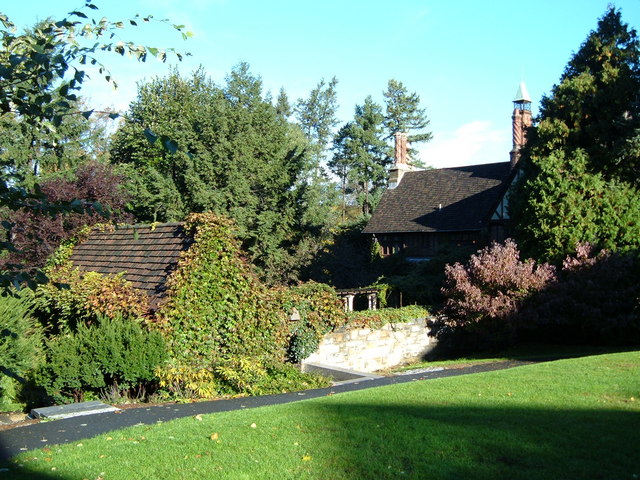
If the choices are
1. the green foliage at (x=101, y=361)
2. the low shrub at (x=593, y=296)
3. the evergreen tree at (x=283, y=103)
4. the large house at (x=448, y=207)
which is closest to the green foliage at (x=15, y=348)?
the green foliage at (x=101, y=361)

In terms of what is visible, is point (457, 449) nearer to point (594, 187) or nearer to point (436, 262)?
point (594, 187)

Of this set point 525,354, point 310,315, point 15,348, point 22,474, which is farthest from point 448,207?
point 22,474

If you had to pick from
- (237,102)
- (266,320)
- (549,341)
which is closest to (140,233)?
(266,320)

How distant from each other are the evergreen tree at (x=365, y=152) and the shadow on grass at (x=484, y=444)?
52.5 m

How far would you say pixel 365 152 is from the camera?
200 ft

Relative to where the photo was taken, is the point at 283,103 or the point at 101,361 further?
the point at 283,103

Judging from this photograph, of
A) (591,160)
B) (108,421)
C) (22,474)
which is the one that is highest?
(591,160)

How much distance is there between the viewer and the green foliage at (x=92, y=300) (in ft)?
40.7

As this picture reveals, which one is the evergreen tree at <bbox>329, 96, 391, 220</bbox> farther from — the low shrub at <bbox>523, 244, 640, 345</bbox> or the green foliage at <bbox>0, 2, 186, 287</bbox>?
the green foliage at <bbox>0, 2, 186, 287</bbox>

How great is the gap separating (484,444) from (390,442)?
0.95 m

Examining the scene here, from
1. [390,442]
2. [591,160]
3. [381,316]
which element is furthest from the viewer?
[591,160]

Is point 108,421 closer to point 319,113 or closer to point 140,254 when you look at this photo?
point 140,254

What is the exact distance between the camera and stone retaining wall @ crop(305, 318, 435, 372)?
16.3 meters

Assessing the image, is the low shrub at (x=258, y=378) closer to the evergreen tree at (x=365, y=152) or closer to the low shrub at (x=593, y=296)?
the low shrub at (x=593, y=296)
